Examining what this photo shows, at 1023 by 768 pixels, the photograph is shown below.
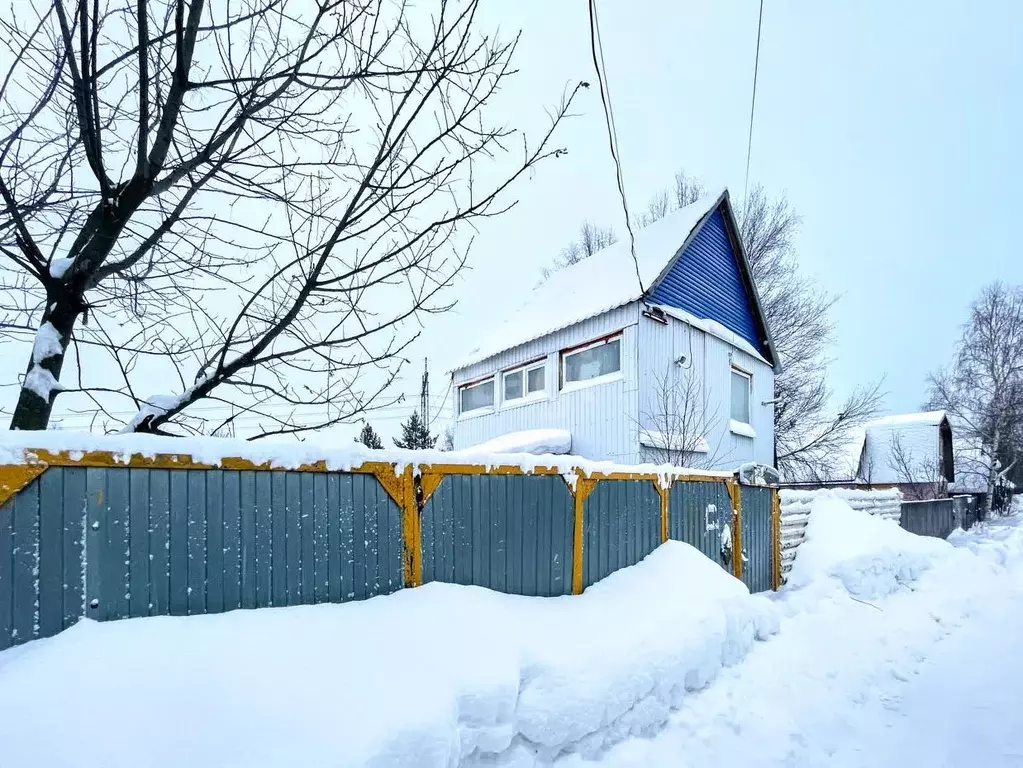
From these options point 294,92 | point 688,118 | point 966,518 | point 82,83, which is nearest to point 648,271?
point 688,118

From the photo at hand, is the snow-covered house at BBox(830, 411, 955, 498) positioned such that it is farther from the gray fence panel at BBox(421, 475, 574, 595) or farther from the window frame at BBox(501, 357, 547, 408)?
the gray fence panel at BBox(421, 475, 574, 595)

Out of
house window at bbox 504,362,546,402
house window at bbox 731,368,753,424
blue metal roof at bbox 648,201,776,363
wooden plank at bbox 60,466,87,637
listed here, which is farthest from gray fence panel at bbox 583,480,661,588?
house window at bbox 731,368,753,424

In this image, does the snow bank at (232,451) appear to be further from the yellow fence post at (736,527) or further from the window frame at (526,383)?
the window frame at (526,383)

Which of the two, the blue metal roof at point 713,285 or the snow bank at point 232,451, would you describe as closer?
the snow bank at point 232,451

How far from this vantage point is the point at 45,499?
8.91ft

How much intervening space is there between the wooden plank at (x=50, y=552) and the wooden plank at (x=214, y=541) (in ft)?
2.15

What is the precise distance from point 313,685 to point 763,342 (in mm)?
14076

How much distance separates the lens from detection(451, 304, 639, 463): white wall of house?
404 inches

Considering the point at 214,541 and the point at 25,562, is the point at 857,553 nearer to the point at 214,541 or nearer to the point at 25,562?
the point at 214,541

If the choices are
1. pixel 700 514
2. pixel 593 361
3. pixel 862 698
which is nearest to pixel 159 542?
pixel 862 698

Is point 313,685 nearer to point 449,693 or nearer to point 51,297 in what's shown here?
point 449,693

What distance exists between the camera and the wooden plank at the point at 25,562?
2.60 metres

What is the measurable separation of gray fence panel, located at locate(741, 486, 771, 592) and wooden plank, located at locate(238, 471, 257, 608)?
20.8ft

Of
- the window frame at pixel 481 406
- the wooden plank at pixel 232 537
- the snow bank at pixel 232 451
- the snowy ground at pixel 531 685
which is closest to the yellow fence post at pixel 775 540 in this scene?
the snowy ground at pixel 531 685
